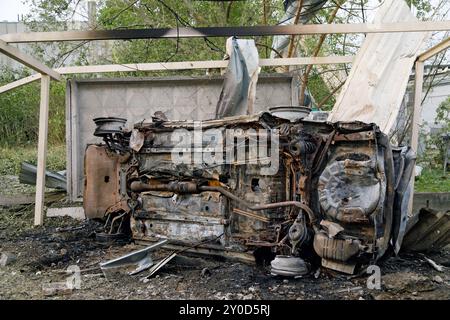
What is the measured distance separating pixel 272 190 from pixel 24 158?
975cm

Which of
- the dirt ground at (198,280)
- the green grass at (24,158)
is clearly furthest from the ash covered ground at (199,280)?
the green grass at (24,158)

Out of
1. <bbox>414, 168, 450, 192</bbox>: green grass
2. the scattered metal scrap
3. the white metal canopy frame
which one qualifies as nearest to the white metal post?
the white metal canopy frame

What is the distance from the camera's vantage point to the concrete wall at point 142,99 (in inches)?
302

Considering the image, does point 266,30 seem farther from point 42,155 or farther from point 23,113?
point 23,113

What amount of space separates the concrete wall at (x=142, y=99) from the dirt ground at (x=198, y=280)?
2.72 m

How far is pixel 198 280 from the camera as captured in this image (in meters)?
4.20

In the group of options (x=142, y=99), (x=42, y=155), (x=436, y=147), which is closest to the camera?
(x=42, y=155)

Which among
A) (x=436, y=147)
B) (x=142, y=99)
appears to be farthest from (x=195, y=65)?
(x=436, y=147)

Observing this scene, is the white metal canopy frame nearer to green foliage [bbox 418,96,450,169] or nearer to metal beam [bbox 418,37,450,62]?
metal beam [bbox 418,37,450,62]

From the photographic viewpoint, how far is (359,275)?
409 centimetres

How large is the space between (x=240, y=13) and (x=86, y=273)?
8231mm

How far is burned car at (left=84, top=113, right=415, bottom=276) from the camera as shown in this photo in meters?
3.98

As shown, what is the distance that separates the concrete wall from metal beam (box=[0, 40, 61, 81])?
0.88 m
